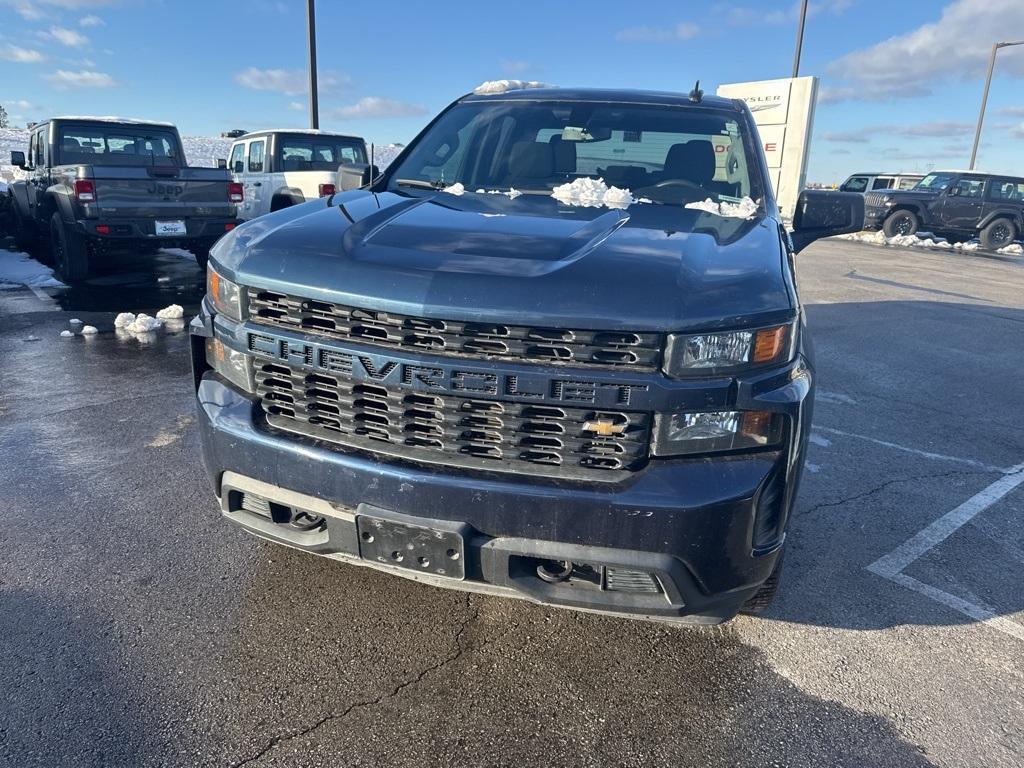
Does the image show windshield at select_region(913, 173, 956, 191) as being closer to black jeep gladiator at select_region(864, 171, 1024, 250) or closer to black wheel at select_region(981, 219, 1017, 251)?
black jeep gladiator at select_region(864, 171, 1024, 250)

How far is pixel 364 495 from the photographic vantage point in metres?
2.10

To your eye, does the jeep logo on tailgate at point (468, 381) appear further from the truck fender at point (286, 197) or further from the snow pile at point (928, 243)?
the snow pile at point (928, 243)

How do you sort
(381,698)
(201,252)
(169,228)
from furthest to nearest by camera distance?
(201,252), (169,228), (381,698)

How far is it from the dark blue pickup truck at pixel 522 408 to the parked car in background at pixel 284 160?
8.71m

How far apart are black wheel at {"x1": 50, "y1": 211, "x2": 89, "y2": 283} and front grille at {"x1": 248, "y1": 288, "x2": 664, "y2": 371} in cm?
793

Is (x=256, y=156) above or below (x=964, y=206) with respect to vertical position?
above

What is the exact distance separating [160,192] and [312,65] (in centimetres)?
922

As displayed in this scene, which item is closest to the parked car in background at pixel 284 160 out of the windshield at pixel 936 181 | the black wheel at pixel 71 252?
the black wheel at pixel 71 252

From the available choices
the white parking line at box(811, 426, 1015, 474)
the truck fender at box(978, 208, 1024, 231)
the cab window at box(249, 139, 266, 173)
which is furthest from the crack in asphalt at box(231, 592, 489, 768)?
the truck fender at box(978, 208, 1024, 231)

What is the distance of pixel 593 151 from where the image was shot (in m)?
3.55

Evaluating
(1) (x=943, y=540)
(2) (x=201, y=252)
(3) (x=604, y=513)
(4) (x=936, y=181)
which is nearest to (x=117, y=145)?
(2) (x=201, y=252)

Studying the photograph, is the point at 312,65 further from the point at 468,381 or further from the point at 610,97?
the point at 468,381

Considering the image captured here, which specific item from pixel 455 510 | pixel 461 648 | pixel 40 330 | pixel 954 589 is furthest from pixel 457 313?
pixel 40 330

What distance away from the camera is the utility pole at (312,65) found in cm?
1540
